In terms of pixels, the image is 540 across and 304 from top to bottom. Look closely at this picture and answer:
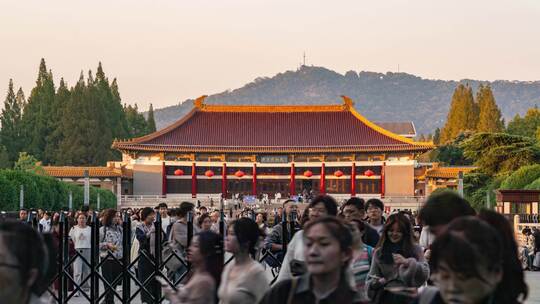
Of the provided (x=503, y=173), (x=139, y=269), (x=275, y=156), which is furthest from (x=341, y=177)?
(x=139, y=269)

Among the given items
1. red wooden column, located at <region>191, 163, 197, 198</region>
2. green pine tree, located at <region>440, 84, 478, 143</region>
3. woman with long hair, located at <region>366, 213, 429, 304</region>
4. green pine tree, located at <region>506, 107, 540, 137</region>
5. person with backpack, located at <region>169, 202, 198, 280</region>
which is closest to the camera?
woman with long hair, located at <region>366, 213, 429, 304</region>

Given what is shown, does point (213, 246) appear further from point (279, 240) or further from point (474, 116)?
point (474, 116)

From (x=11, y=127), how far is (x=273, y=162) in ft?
58.1

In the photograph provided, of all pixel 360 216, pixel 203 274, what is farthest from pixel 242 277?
pixel 360 216

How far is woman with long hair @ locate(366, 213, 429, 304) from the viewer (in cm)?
694

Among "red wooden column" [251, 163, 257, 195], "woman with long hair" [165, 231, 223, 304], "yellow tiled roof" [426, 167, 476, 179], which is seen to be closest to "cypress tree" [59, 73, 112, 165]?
"red wooden column" [251, 163, 257, 195]

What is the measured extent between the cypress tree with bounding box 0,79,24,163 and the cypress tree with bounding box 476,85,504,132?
33.1 metres

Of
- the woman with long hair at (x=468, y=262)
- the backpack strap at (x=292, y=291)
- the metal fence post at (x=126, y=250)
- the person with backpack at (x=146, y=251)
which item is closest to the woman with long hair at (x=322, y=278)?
the backpack strap at (x=292, y=291)

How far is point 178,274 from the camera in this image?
12.3 metres

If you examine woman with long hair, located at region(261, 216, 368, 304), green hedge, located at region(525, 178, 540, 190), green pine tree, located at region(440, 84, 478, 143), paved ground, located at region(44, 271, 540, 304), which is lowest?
paved ground, located at region(44, 271, 540, 304)

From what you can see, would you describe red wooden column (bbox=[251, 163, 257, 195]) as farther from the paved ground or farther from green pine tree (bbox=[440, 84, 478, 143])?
the paved ground

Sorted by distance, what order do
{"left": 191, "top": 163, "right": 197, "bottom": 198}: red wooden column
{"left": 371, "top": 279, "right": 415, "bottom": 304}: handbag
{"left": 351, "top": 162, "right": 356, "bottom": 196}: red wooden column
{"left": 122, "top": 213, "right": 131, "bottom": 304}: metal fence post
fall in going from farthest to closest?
{"left": 351, "top": 162, "right": 356, "bottom": 196}: red wooden column, {"left": 191, "top": 163, "right": 197, "bottom": 198}: red wooden column, {"left": 122, "top": 213, "right": 131, "bottom": 304}: metal fence post, {"left": 371, "top": 279, "right": 415, "bottom": 304}: handbag

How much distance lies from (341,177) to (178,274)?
53.3 meters

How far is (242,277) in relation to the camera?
559 centimetres
